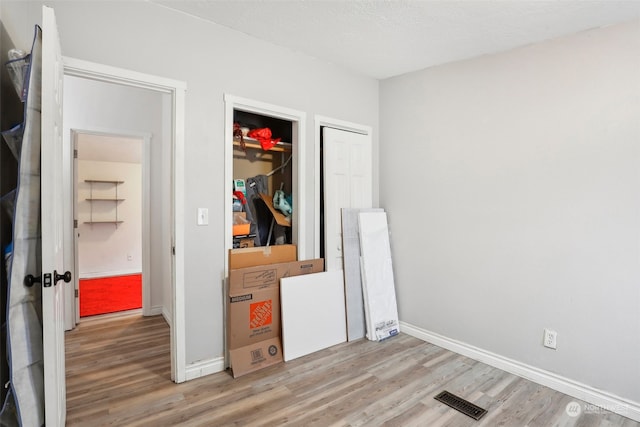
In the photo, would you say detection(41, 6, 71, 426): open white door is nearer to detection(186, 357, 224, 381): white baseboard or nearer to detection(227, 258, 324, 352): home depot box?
detection(186, 357, 224, 381): white baseboard

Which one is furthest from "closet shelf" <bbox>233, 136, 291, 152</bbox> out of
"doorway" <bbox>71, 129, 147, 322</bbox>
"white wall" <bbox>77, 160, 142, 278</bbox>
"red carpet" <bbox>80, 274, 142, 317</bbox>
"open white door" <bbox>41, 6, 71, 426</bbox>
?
"white wall" <bbox>77, 160, 142, 278</bbox>

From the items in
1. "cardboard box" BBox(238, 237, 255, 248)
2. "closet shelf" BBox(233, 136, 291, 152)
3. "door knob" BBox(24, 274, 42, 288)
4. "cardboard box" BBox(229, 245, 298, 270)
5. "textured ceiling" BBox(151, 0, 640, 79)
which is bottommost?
"cardboard box" BBox(229, 245, 298, 270)

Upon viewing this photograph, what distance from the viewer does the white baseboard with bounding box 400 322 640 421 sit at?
214 centimetres

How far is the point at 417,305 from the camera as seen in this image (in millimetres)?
3326

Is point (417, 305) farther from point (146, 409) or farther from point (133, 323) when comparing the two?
point (133, 323)

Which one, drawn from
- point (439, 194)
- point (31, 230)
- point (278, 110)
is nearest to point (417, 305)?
point (439, 194)

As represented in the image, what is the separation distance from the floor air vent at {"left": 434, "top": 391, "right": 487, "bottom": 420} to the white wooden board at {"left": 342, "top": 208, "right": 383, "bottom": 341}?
105cm

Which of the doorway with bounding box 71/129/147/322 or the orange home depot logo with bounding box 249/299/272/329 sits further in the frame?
the doorway with bounding box 71/129/147/322

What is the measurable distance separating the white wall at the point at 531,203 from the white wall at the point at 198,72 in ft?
4.60

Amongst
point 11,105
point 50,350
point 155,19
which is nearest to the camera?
point 50,350

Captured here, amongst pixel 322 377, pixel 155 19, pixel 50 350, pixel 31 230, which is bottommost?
pixel 322 377

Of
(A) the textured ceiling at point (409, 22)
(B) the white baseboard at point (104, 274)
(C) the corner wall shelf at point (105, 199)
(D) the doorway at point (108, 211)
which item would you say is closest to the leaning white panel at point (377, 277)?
(A) the textured ceiling at point (409, 22)

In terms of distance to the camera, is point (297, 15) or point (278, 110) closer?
point (297, 15)

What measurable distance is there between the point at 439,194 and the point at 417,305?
112cm
